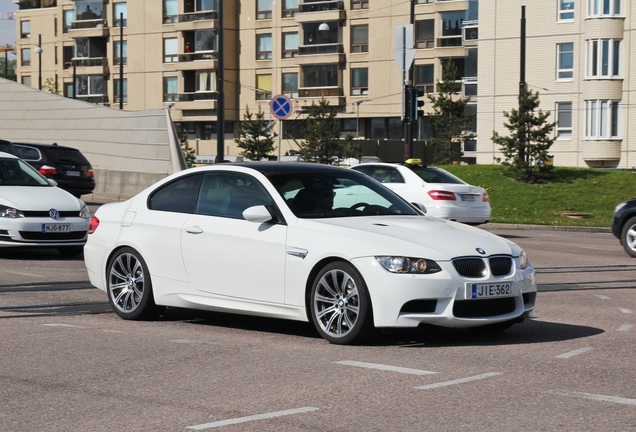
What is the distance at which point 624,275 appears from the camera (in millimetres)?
15180

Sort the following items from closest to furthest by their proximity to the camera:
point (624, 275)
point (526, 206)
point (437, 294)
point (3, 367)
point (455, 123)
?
point (3, 367) < point (437, 294) < point (624, 275) < point (526, 206) < point (455, 123)

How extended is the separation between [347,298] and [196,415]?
259 centimetres

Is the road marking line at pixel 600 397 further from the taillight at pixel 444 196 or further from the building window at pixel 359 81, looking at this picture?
the building window at pixel 359 81

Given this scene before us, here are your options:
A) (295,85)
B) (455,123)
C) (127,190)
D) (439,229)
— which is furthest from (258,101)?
(439,229)

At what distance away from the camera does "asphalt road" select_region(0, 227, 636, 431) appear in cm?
613

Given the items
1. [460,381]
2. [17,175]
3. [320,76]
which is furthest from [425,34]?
[460,381]

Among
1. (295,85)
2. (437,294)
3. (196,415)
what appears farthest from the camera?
(295,85)

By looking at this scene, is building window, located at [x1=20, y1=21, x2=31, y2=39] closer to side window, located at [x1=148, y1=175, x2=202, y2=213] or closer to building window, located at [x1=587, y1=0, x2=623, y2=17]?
building window, located at [x1=587, y1=0, x2=623, y2=17]

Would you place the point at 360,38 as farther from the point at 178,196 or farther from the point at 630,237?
the point at 178,196

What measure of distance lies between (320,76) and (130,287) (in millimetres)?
65548

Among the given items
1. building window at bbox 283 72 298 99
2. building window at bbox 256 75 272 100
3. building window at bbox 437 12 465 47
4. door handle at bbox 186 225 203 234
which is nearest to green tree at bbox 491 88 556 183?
door handle at bbox 186 225 203 234

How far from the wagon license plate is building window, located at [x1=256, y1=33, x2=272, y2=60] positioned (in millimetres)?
69884

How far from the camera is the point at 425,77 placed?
71.6 meters

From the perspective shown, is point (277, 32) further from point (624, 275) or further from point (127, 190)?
point (624, 275)
